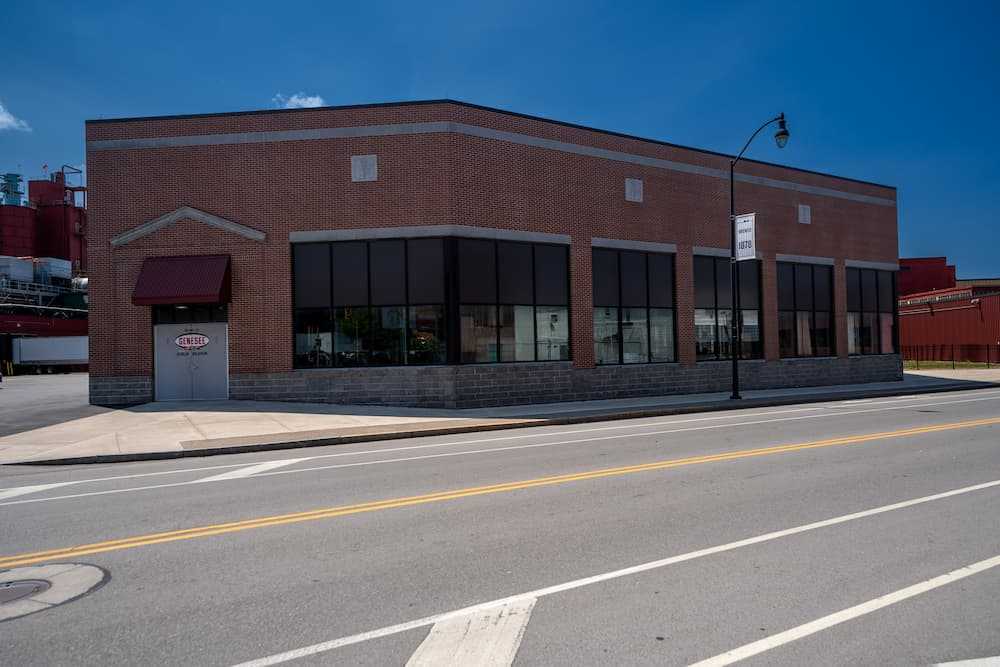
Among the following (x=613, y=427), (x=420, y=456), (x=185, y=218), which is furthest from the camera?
(x=185, y=218)

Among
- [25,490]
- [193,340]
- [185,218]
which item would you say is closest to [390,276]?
[193,340]

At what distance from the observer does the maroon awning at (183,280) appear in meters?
20.7

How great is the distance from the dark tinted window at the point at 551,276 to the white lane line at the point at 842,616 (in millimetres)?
17889

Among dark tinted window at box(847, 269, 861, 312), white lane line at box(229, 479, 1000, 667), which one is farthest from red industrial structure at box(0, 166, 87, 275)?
white lane line at box(229, 479, 1000, 667)

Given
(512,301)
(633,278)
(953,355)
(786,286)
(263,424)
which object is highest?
(633,278)

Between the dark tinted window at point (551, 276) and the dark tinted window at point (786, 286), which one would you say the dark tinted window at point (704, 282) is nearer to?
the dark tinted window at point (786, 286)

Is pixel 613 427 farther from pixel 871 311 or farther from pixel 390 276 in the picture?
pixel 871 311

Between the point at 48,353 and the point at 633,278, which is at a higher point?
the point at 633,278

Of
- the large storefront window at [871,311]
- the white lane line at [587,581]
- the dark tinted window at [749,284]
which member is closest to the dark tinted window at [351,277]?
the dark tinted window at [749,284]

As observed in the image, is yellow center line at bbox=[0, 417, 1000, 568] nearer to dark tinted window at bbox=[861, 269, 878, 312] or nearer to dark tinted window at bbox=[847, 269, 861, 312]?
dark tinted window at bbox=[847, 269, 861, 312]

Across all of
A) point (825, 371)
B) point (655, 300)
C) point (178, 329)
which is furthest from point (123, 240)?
point (825, 371)

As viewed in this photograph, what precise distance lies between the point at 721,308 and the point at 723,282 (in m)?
1.10

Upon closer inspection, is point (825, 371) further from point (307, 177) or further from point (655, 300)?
point (307, 177)

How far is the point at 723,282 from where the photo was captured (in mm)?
27594
